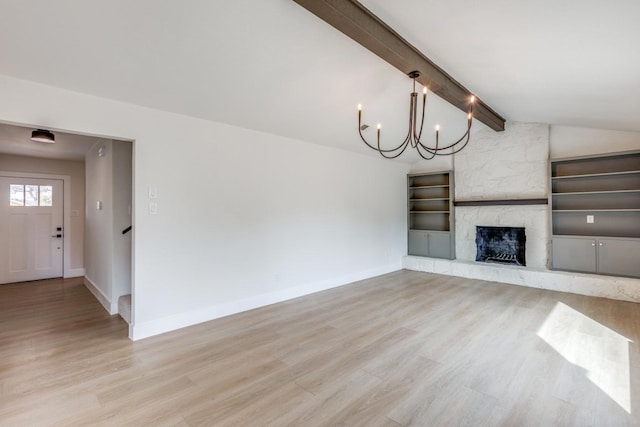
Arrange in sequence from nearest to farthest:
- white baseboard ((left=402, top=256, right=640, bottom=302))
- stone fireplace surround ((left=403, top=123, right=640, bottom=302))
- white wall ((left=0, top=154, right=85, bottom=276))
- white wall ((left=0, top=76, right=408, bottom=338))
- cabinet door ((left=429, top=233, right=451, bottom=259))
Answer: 1. white wall ((left=0, top=76, right=408, bottom=338))
2. white baseboard ((left=402, top=256, right=640, bottom=302))
3. stone fireplace surround ((left=403, top=123, right=640, bottom=302))
4. white wall ((left=0, top=154, right=85, bottom=276))
5. cabinet door ((left=429, top=233, right=451, bottom=259))

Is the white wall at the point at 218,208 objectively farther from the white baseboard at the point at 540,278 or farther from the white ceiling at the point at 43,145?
the white baseboard at the point at 540,278

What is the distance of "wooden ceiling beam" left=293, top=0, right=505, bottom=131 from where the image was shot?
2.15m

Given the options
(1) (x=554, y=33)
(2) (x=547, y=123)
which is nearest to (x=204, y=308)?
(1) (x=554, y=33)

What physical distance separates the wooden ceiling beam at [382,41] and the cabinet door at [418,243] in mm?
3442

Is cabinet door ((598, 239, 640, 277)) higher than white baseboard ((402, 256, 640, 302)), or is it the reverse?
cabinet door ((598, 239, 640, 277))

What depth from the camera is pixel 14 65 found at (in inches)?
89.7

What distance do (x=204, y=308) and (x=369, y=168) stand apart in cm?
390

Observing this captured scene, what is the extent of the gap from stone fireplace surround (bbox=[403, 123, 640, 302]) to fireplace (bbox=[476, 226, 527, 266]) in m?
0.11

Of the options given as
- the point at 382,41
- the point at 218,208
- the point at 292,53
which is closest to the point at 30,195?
the point at 218,208

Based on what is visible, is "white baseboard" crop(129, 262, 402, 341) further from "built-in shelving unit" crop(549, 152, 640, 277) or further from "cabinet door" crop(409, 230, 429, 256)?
"built-in shelving unit" crop(549, 152, 640, 277)

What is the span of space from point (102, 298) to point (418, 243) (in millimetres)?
5941

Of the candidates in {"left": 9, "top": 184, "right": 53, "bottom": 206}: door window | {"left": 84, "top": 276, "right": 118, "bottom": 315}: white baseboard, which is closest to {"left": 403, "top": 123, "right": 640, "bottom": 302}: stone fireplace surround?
{"left": 84, "top": 276, "right": 118, "bottom": 315}: white baseboard

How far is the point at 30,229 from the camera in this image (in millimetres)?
5594

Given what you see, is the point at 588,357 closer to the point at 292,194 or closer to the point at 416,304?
the point at 416,304
